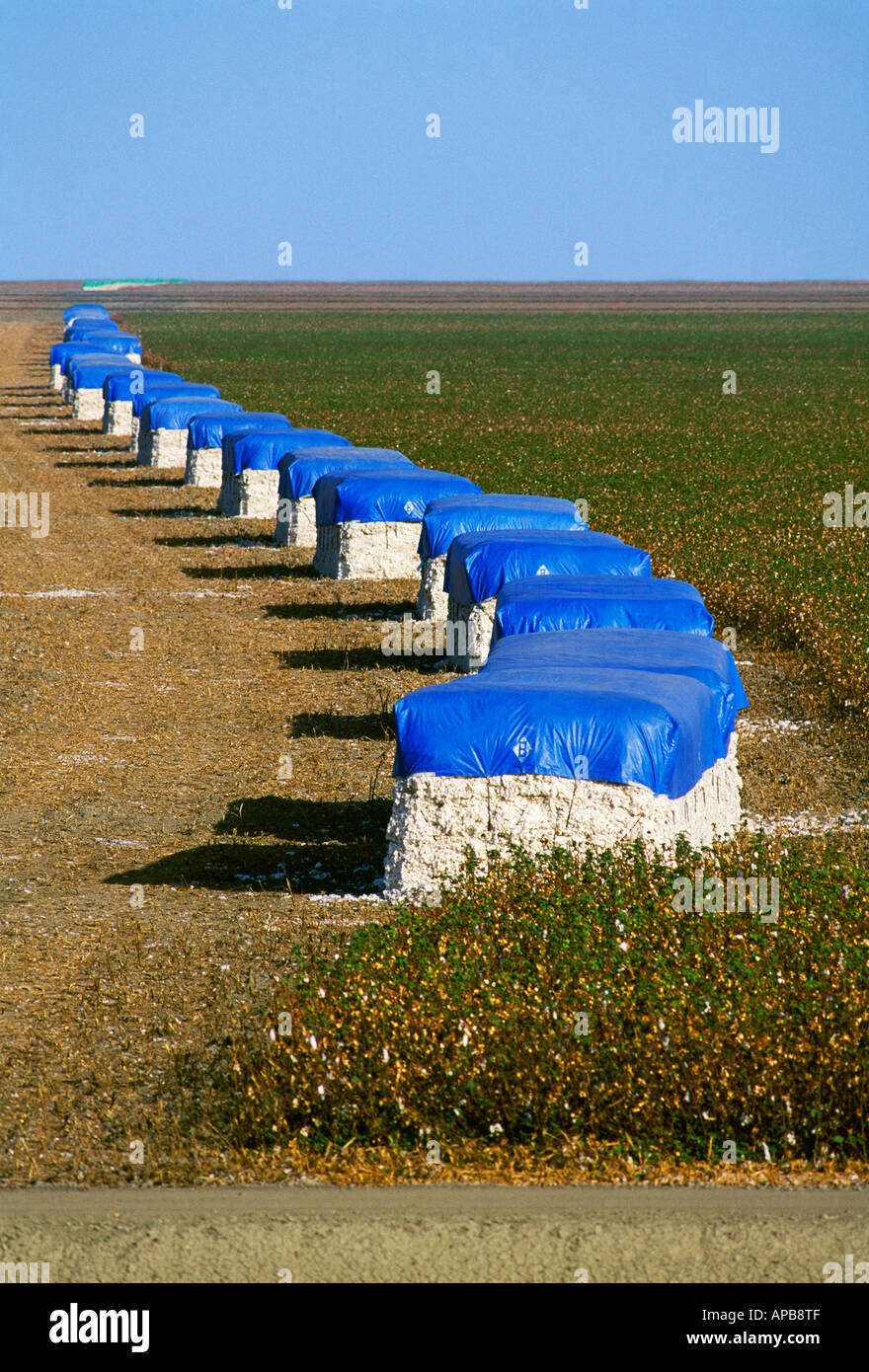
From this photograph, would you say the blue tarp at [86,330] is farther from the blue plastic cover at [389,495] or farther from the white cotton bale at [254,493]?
the blue plastic cover at [389,495]

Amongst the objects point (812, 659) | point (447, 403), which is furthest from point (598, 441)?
point (812, 659)

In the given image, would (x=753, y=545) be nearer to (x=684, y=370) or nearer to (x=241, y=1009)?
(x=241, y=1009)

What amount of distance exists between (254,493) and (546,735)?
20.3m

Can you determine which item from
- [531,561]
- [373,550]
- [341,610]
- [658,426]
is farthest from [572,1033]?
[658,426]

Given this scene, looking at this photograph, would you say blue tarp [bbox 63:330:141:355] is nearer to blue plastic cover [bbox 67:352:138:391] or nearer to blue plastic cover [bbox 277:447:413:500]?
blue plastic cover [bbox 67:352:138:391]

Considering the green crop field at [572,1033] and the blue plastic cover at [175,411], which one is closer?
the green crop field at [572,1033]

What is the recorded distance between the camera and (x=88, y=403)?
50031mm

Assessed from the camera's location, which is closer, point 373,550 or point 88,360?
point 373,550

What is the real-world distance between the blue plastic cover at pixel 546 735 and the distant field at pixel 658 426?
19.3 feet

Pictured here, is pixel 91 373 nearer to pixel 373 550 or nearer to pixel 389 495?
→ pixel 373 550

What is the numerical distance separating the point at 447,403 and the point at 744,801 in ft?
145

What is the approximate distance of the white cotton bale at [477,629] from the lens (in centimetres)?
1595

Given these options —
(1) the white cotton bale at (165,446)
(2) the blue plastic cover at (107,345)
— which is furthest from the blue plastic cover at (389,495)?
(2) the blue plastic cover at (107,345)
